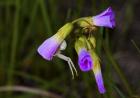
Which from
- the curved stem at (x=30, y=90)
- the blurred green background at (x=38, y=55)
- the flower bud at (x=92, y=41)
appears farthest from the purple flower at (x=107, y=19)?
the curved stem at (x=30, y=90)

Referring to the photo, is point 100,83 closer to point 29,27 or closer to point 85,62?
point 85,62

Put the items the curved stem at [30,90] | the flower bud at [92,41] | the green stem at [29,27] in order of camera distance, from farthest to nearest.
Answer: the green stem at [29,27] → the curved stem at [30,90] → the flower bud at [92,41]

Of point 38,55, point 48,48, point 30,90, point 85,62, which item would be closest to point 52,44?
point 48,48

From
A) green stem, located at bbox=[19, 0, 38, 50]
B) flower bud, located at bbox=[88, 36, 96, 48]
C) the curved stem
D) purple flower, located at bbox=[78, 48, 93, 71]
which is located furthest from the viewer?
green stem, located at bbox=[19, 0, 38, 50]

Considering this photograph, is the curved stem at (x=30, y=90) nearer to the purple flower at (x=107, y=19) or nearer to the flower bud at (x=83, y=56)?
the flower bud at (x=83, y=56)

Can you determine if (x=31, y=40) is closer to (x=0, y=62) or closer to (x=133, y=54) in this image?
(x=0, y=62)

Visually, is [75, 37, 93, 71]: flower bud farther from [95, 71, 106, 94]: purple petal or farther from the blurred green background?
the blurred green background

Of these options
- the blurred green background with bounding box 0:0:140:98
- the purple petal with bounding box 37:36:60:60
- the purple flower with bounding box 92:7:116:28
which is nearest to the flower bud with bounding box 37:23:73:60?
the purple petal with bounding box 37:36:60:60

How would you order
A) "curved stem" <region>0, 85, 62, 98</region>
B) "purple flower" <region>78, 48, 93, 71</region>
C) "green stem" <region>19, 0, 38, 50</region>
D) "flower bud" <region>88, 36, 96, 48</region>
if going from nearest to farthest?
"purple flower" <region>78, 48, 93, 71</region> → "flower bud" <region>88, 36, 96, 48</region> → "curved stem" <region>0, 85, 62, 98</region> → "green stem" <region>19, 0, 38, 50</region>
